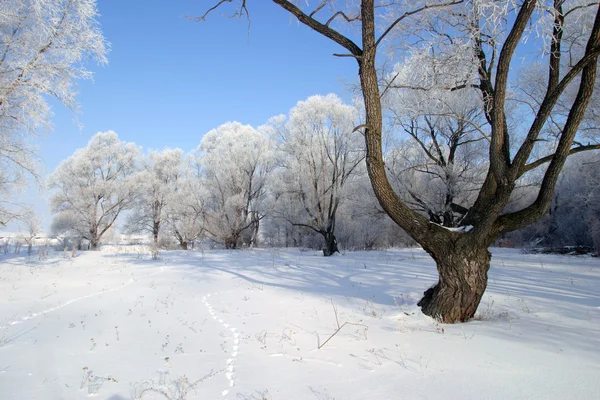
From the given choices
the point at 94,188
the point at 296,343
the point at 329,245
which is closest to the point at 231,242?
the point at 329,245

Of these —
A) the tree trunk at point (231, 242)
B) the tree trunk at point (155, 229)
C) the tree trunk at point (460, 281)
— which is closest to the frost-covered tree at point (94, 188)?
the tree trunk at point (155, 229)

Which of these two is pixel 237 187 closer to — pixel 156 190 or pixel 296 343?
pixel 156 190

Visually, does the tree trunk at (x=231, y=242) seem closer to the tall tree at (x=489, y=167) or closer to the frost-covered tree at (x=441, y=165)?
the frost-covered tree at (x=441, y=165)

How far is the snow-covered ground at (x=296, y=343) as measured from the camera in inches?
114

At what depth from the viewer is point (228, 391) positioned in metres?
2.93

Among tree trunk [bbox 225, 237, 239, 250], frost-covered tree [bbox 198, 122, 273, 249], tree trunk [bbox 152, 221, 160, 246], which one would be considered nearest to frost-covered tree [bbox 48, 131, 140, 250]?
tree trunk [bbox 152, 221, 160, 246]

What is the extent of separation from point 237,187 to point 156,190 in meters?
9.44

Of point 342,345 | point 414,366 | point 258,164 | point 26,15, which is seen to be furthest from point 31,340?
point 258,164

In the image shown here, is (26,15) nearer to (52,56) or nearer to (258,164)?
(52,56)

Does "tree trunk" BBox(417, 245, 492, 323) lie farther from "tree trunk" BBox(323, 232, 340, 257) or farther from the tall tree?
"tree trunk" BBox(323, 232, 340, 257)

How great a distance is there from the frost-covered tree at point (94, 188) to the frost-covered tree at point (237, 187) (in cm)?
737

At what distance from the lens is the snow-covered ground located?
9.48ft

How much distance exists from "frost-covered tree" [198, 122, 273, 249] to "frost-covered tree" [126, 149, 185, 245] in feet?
16.2

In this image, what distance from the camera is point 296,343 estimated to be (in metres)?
4.20
